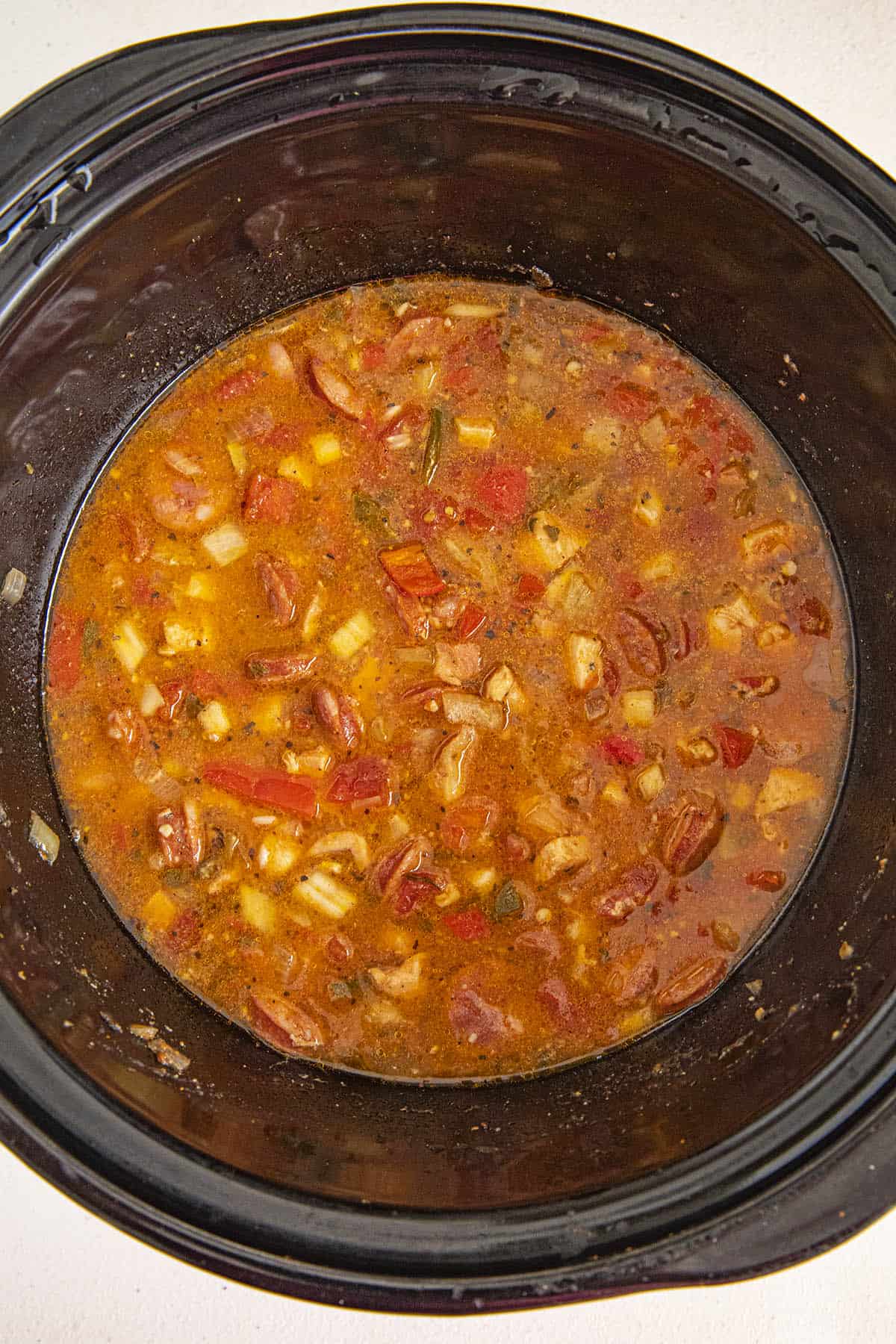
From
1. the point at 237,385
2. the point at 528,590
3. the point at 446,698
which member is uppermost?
the point at 237,385

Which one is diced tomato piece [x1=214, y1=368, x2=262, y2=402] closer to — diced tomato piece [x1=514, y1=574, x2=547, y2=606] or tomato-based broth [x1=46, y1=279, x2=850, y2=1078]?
tomato-based broth [x1=46, y1=279, x2=850, y2=1078]

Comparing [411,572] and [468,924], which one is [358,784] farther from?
[411,572]

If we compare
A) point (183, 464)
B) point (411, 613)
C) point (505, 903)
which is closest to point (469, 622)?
point (411, 613)

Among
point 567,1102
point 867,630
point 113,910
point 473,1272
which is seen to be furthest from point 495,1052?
point 867,630

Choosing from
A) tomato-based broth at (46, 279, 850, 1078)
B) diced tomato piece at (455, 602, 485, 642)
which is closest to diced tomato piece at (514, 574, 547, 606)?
tomato-based broth at (46, 279, 850, 1078)

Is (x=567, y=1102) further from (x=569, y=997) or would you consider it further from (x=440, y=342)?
(x=440, y=342)

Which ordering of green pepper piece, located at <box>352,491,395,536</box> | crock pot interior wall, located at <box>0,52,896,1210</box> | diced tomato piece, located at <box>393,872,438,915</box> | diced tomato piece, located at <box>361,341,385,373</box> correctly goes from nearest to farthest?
1. crock pot interior wall, located at <box>0,52,896,1210</box>
2. diced tomato piece, located at <box>393,872,438,915</box>
3. green pepper piece, located at <box>352,491,395,536</box>
4. diced tomato piece, located at <box>361,341,385,373</box>
